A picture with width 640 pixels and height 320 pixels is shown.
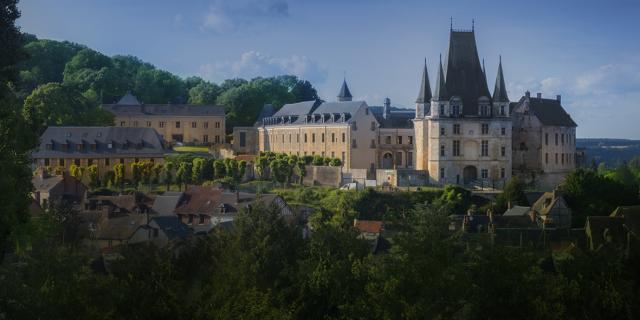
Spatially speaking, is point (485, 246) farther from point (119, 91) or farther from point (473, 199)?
point (119, 91)

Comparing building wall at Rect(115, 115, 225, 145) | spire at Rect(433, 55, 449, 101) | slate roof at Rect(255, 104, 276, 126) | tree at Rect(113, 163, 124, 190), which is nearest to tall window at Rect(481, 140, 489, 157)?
spire at Rect(433, 55, 449, 101)

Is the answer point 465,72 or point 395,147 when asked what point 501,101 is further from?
point 395,147

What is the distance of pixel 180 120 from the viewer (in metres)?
99.5

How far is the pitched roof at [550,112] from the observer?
2968 inches

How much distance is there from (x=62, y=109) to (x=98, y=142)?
28.3 feet

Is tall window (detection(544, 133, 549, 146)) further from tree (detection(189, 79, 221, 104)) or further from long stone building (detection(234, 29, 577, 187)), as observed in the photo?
tree (detection(189, 79, 221, 104))

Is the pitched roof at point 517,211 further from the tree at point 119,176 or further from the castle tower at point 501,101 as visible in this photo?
the tree at point 119,176

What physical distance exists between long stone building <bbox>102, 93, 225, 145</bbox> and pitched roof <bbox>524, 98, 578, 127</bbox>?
118 feet

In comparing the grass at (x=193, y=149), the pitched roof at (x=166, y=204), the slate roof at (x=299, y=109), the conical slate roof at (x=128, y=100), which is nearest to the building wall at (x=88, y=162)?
the pitched roof at (x=166, y=204)

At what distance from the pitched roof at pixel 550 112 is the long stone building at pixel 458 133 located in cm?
10

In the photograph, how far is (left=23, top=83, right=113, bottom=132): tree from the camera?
264 feet

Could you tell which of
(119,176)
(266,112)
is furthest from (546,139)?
(266,112)

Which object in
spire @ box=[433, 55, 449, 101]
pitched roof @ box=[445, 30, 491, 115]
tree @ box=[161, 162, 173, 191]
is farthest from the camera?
tree @ box=[161, 162, 173, 191]

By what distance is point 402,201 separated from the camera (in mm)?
65438
